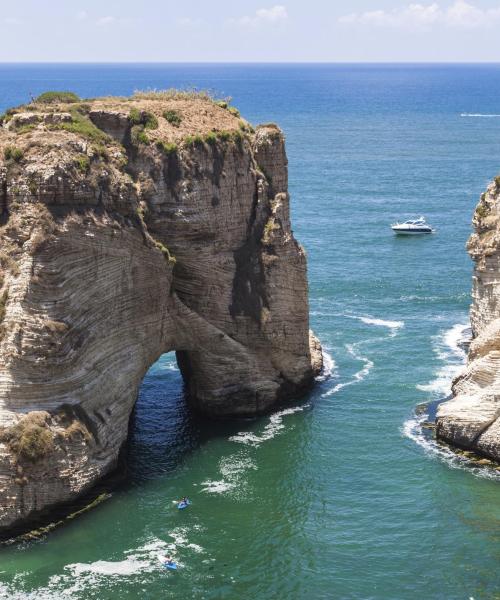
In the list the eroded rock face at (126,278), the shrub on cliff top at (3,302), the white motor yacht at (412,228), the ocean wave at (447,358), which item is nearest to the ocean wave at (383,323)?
the ocean wave at (447,358)

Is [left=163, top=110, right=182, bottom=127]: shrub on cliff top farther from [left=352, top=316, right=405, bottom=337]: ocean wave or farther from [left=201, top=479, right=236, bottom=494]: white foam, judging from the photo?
[left=352, top=316, right=405, bottom=337]: ocean wave

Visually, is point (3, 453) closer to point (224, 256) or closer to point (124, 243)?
point (124, 243)

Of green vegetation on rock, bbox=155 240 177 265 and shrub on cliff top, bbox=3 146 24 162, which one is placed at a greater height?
shrub on cliff top, bbox=3 146 24 162

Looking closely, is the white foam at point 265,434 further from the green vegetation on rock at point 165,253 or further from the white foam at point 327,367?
the green vegetation on rock at point 165,253

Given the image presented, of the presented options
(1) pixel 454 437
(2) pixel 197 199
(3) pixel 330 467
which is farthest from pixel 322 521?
(2) pixel 197 199

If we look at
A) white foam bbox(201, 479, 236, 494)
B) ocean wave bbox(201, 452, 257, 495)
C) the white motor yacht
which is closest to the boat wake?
ocean wave bbox(201, 452, 257, 495)

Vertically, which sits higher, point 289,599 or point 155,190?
point 155,190

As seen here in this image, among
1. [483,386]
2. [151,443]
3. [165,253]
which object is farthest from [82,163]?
[483,386]
